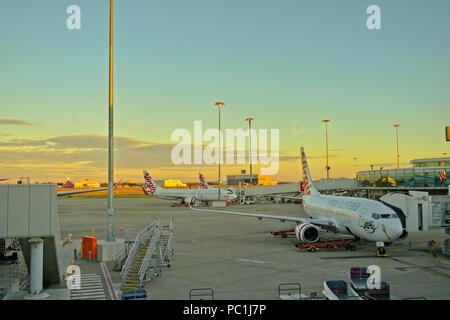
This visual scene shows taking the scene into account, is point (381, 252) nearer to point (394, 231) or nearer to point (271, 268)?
point (394, 231)

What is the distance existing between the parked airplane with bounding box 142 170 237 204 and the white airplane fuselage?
60.9 meters

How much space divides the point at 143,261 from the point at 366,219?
1673 cm

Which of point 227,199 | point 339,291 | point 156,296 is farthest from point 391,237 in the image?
point 227,199

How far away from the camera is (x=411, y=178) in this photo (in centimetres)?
7400

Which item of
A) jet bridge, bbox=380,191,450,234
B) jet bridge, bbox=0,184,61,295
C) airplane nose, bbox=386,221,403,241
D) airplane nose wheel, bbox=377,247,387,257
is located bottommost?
airplane nose wheel, bbox=377,247,387,257

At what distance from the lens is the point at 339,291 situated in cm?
1897

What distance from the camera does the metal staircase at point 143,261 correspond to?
22.6 metres

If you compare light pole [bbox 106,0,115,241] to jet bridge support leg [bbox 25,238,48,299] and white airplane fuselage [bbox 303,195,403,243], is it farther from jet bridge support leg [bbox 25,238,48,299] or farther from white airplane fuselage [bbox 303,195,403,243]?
white airplane fuselage [bbox 303,195,403,243]

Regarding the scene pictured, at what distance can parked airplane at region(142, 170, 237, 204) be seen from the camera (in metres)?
98.6

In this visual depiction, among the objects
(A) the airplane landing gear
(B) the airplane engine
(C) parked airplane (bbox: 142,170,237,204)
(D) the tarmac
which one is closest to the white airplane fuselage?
(A) the airplane landing gear

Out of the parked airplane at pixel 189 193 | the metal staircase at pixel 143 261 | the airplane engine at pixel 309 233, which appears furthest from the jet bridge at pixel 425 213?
the parked airplane at pixel 189 193

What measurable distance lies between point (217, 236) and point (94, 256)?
16169 mm

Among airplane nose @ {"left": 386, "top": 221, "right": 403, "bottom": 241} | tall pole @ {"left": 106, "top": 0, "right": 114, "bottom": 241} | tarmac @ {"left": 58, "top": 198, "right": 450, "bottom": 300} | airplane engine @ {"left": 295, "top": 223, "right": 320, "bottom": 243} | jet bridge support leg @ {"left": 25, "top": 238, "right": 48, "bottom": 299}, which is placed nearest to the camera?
jet bridge support leg @ {"left": 25, "top": 238, "right": 48, "bottom": 299}

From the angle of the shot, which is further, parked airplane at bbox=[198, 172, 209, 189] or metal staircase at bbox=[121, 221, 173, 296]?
parked airplane at bbox=[198, 172, 209, 189]
